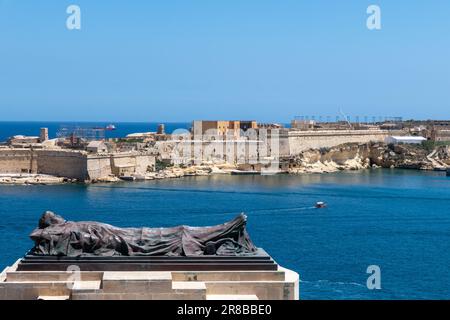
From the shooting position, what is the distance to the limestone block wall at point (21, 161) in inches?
2124

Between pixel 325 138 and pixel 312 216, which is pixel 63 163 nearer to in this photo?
pixel 312 216

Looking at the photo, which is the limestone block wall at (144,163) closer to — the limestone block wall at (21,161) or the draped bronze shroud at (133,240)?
the limestone block wall at (21,161)

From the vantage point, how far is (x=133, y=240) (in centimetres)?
1297

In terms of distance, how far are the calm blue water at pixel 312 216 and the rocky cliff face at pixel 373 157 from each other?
7.79m

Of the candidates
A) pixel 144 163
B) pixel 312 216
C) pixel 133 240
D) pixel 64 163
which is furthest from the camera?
pixel 144 163

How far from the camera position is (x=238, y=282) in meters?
12.3

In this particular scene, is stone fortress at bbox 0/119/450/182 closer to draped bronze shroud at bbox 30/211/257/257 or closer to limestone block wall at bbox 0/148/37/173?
limestone block wall at bbox 0/148/37/173

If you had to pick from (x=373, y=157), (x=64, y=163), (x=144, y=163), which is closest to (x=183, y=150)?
(x=144, y=163)

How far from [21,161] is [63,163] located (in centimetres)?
327

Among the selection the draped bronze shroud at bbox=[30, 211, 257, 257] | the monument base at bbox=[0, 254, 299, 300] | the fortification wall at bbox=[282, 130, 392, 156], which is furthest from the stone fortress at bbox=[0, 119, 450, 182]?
the monument base at bbox=[0, 254, 299, 300]

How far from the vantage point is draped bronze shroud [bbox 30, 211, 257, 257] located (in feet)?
41.9

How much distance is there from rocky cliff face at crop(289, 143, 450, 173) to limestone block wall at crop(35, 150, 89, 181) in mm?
18778

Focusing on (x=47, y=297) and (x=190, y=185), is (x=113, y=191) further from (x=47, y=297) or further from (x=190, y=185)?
(x=47, y=297)

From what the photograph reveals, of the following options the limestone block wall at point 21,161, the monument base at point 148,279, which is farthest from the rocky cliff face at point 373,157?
the monument base at point 148,279
